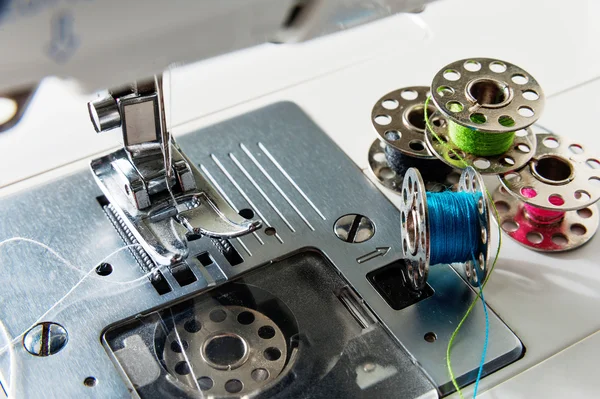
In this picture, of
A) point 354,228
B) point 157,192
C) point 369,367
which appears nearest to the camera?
point 369,367

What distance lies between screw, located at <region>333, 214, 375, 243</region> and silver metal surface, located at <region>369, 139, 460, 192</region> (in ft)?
0.37

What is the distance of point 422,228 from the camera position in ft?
5.05

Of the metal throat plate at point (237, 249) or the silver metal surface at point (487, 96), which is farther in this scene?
the silver metal surface at point (487, 96)

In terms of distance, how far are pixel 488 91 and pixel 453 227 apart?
12.7 inches

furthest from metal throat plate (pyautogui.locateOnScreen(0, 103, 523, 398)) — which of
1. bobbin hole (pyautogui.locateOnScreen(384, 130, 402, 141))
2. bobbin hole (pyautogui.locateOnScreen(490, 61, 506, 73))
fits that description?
bobbin hole (pyautogui.locateOnScreen(490, 61, 506, 73))

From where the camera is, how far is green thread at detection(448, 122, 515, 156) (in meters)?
1.65

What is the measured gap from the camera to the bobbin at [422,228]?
1533 mm

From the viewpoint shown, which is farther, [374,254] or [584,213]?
[584,213]

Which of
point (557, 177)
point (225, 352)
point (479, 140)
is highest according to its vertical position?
point (479, 140)

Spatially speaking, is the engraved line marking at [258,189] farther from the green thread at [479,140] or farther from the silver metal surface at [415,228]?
the green thread at [479,140]

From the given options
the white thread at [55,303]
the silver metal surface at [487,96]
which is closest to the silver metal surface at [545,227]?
the silver metal surface at [487,96]

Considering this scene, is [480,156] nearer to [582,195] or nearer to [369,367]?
[582,195]

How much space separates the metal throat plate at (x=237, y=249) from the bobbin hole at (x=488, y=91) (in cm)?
26

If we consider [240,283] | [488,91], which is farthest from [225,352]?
[488,91]
